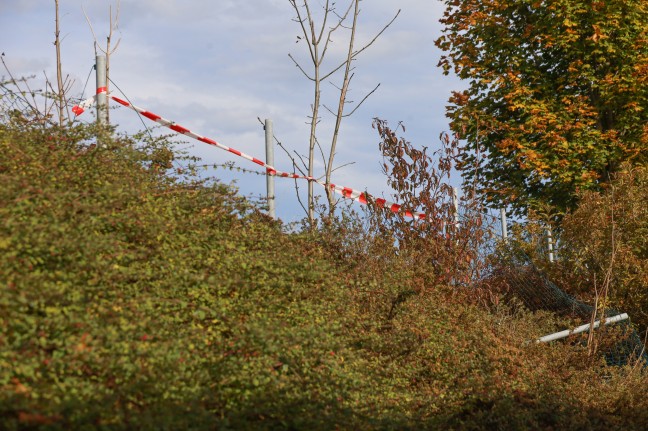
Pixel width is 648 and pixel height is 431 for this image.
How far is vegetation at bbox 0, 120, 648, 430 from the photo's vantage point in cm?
532

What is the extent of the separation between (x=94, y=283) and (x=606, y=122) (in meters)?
16.2

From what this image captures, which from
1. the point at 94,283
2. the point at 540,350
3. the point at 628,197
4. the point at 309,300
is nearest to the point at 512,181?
the point at 628,197

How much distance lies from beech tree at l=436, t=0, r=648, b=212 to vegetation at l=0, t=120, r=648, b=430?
27.8 feet

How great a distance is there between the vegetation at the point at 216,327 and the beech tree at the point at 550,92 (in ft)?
27.8

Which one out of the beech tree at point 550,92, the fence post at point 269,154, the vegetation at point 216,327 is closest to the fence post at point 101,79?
the vegetation at point 216,327

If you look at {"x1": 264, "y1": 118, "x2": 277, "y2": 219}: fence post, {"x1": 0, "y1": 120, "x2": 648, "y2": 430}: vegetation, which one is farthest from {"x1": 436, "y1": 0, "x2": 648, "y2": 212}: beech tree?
{"x1": 0, "y1": 120, "x2": 648, "y2": 430}: vegetation

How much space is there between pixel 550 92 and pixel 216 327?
47.4 ft

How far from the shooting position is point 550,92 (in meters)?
18.8

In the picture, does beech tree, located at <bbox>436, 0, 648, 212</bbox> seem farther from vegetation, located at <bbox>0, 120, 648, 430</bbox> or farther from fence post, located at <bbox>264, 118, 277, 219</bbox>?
vegetation, located at <bbox>0, 120, 648, 430</bbox>

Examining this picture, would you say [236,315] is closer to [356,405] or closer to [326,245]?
[356,405]

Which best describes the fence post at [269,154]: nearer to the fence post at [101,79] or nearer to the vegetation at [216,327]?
the vegetation at [216,327]

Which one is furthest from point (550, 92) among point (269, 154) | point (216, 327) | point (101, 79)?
point (216, 327)

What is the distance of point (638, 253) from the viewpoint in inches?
512

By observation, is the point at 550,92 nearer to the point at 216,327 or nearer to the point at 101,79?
the point at 101,79
